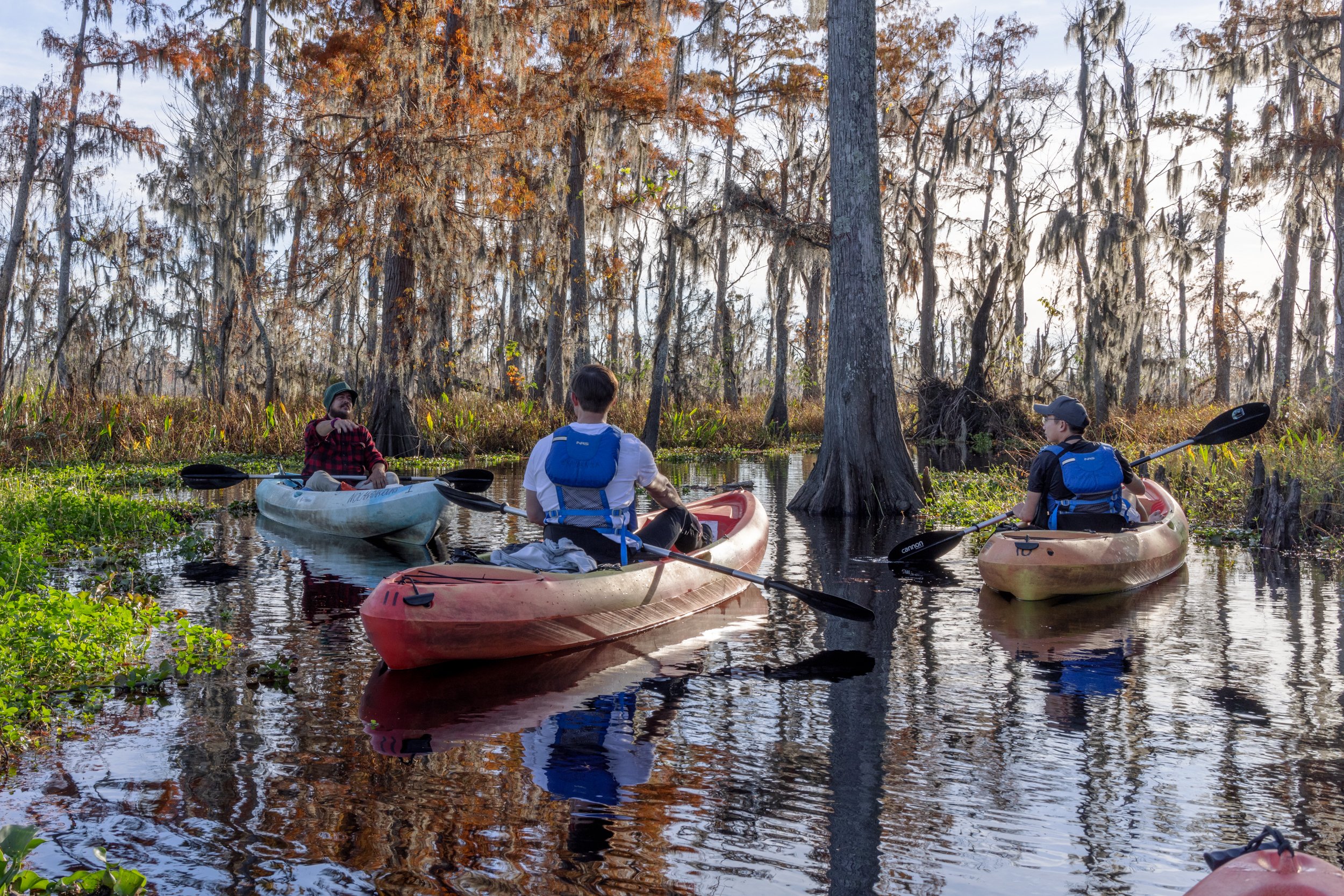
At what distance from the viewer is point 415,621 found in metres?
5.45

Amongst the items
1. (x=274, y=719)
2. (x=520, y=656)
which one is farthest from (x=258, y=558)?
(x=274, y=719)

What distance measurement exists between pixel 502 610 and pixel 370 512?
5.19 m

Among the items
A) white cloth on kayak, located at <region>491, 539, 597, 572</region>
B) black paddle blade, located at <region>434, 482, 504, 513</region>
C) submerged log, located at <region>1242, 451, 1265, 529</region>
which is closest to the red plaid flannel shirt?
black paddle blade, located at <region>434, 482, 504, 513</region>

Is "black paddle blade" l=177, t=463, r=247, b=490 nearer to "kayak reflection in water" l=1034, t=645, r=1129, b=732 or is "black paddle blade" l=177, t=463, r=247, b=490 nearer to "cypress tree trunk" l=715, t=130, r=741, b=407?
"kayak reflection in water" l=1034, t=645, r=1129, b=732

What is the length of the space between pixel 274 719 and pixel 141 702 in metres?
0.75

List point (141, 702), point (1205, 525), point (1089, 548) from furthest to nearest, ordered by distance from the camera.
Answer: point (1205, 525) < point (1089, 548) < point (141, 702)

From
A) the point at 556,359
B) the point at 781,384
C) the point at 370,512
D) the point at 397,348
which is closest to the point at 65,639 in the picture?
the point at 370,512

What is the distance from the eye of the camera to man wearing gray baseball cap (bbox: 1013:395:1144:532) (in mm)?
8008

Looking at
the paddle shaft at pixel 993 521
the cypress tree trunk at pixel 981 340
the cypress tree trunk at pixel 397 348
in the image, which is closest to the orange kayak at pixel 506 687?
the paddle shaft at pixel 993 521

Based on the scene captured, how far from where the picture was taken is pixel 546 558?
6.15 m

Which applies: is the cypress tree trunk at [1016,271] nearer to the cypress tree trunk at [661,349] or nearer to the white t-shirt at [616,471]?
the cypress tree trunk at [661,349]

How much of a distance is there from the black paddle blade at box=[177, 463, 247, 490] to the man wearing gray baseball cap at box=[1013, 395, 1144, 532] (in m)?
7.79

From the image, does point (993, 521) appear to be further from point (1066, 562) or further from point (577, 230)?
point (577, 230)

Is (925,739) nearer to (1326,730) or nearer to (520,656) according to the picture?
(1326,730)
